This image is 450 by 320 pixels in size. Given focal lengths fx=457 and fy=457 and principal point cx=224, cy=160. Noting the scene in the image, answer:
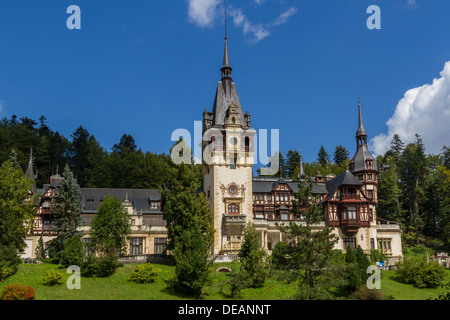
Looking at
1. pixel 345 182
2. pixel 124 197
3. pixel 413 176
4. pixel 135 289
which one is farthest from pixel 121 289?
pixel 413 176

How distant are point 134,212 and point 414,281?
3536 centimetres

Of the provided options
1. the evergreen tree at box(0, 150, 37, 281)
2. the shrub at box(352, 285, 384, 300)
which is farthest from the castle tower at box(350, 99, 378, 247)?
the evergreen tree at box(0, 150, 37, 281)

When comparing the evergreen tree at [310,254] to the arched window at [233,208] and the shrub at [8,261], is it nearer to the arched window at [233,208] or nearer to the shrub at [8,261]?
the arched window at [233,208]

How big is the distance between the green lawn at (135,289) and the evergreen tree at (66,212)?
4.93m

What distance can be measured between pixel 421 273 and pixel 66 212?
125 ft

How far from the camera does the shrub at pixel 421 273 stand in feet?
145

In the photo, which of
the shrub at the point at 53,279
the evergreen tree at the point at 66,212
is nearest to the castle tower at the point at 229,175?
the evergreen tree at the point at 66,212

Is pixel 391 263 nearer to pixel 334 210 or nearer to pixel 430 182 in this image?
pixel 334 210

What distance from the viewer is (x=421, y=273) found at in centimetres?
4478

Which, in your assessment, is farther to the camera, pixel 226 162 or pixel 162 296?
pixel 226 162

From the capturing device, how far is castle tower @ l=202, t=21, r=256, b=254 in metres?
53.9

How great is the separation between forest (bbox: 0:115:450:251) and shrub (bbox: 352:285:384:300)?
31.0m
